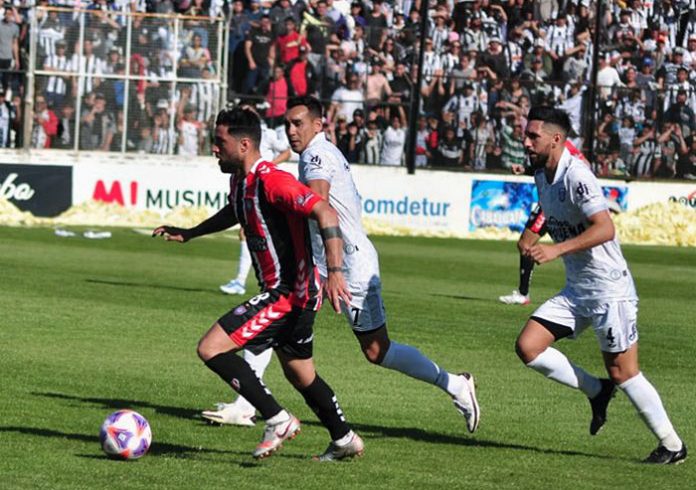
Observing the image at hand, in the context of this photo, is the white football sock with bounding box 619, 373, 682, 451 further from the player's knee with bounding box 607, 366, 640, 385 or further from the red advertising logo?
the red advertising logo

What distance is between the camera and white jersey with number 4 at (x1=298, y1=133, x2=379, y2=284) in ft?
27.4

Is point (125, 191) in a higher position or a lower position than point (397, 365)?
lower

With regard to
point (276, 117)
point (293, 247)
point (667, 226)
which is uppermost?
point (293, 247)

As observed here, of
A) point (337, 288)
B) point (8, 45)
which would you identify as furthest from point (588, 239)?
point (8, 45)

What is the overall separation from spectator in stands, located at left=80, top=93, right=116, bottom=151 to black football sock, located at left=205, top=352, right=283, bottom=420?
21.3 m

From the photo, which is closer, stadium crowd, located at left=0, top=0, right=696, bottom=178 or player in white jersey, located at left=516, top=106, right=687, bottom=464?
player in white jersey, located at left=516, top=106, right=687, bottom=464

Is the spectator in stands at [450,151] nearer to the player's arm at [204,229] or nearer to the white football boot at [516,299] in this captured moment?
the white football boot at [516,299]

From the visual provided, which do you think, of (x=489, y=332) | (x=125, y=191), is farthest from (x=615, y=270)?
(x=125, y=191)

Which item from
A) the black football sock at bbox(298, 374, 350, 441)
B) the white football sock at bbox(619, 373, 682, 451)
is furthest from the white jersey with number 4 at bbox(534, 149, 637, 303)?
the black football sock at bbox(298, 374, 350, 441)

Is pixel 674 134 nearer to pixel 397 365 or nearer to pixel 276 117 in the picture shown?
pixel 276 117

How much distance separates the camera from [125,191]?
2742cm

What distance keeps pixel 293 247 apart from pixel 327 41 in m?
22.8

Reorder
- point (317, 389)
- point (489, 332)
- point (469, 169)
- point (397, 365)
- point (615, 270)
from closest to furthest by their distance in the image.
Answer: point (317, 389), point (615, 270), point (397, 365), point (489, 332), point (469, 169)

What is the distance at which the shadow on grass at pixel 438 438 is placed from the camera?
8.07 metres
